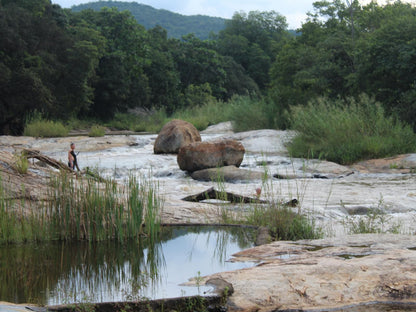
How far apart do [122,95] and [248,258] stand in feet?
124

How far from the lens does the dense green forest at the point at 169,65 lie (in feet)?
61.8

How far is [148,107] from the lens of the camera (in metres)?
49.1

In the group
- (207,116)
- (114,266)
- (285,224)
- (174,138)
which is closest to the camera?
(114,266)

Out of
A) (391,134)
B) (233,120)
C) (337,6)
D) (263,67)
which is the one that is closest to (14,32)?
(233,120)

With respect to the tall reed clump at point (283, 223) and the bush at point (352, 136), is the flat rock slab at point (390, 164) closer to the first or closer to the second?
the bush at point (352, 136)

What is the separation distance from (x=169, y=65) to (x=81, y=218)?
44507 millimetres

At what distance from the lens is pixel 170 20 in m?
132

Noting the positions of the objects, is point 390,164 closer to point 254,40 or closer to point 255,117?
point 255,117

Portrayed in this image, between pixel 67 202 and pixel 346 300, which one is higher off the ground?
pixel 67 202

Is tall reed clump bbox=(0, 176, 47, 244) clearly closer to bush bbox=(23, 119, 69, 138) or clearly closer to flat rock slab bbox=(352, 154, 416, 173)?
flat rock slab bbox=(352, 154, 416, 173)

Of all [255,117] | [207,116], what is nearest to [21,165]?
[255,117]

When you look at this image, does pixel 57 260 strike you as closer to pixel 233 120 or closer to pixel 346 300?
pixel 346 300

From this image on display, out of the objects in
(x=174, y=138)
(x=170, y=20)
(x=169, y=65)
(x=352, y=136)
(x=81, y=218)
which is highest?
(x=170, y=20)

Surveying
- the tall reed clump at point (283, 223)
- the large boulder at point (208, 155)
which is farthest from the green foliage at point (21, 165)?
the large boulder at point (208, 155)
